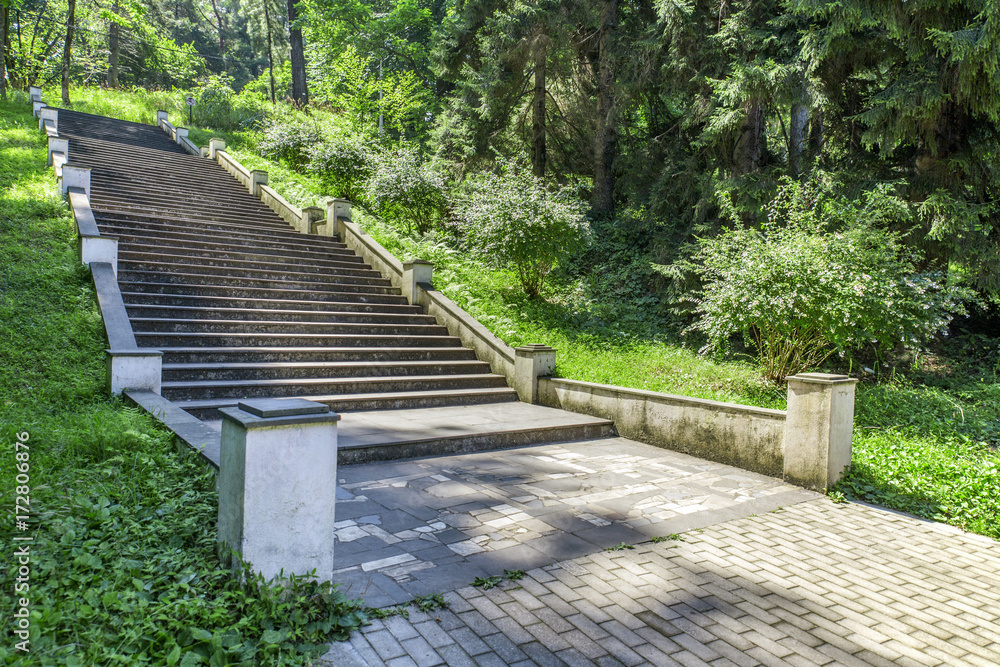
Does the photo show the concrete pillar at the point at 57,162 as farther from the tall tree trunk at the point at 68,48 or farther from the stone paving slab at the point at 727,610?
the stone paving slab at the point at 727,610

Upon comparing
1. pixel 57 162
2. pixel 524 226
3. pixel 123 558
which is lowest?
pixel 123 558

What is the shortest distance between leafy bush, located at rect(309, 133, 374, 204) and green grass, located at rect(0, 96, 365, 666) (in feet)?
42.2

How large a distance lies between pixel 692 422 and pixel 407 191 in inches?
428

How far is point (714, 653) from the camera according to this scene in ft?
9.64

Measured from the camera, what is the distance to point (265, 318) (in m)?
9.80

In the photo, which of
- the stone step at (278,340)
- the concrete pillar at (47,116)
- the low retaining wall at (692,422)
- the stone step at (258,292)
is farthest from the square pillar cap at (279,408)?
the concrete pillar at (47,116)

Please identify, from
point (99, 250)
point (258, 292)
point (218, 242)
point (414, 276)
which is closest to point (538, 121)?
point (414, 276)

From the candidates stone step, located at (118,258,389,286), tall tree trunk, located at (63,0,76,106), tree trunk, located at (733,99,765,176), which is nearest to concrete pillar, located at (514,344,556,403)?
stone step, located at (118,258,389,286)

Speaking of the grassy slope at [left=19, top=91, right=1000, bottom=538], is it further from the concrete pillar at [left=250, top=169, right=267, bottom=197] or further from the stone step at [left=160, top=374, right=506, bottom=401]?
the stone step at [left=160, top=374, right=506, bottom=401]

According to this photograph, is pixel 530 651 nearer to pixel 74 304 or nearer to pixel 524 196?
pixel 74 304

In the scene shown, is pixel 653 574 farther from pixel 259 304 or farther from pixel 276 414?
pixel 259 304

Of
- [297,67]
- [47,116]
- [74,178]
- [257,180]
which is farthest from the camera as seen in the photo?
[297,67]

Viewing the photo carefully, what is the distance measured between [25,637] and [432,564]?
201 cm

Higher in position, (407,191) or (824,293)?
(407,191)
